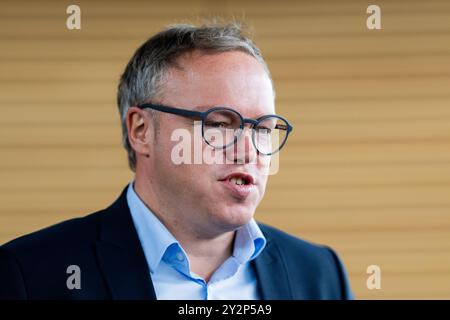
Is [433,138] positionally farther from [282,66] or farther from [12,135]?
[12,135]

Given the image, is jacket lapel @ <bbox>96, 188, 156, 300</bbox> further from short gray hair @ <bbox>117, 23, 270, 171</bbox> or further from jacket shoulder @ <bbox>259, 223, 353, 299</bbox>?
jacket shoulder @ <bbox>259, 223, 353, 299</bbox>

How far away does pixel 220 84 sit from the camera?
2.49m

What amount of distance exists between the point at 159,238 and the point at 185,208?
0.14 metres

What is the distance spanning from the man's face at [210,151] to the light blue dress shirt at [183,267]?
0.09 meters

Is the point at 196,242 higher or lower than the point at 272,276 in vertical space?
higher

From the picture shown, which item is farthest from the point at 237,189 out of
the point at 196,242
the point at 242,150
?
the point at 196,242

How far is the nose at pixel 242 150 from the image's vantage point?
2.44 metres

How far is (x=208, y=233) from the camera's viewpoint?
2572 mm

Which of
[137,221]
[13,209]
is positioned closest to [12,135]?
[13,209]

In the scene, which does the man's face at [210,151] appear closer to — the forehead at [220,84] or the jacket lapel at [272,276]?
the forehead at [220,84]

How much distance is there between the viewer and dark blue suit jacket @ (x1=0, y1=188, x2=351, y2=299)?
2.39m

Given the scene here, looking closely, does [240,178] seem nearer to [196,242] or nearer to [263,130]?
[263,130]

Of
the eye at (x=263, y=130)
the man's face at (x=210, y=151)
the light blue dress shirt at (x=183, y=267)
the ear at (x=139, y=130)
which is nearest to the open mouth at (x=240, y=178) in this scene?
the man's face at (x=210, y=151)

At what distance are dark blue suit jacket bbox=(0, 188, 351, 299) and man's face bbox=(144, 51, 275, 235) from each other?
21 cm
